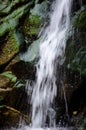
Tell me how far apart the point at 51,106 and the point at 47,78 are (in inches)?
24.2

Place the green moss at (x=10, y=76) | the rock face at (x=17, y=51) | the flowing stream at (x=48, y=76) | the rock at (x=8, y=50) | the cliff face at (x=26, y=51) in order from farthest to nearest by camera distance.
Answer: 1. the rock at (x=8, y=50)
2. the green moss at (x=10, y=76)
3. the rock face at (x=17, y=51)
4. the flowing stream at (x=48, y=76)
5. the cliff face at (x=26, y=51)

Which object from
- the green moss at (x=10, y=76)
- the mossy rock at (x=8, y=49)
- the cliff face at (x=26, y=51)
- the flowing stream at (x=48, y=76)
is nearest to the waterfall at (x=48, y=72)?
the flowing stream at (x=48, y=76)

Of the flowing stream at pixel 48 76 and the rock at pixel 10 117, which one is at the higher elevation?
the flowing stream at pixel 48 76

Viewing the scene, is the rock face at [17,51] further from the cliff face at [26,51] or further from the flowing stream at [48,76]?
the flowing stream at [48,76]

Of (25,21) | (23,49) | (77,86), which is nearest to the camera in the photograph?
(77,86)

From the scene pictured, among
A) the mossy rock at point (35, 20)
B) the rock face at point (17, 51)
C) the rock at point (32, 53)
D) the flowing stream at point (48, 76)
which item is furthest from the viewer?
the mossy rock at point (35, 20)

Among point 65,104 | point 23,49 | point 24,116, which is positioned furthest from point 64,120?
point 23,49

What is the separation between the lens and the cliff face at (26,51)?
6.90m

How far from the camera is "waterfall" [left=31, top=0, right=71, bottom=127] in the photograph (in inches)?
277

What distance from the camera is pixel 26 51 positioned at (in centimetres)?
816

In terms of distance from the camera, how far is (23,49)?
8.27m

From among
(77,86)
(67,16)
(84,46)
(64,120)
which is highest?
(67,16)

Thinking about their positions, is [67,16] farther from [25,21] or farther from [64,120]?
[64,120]

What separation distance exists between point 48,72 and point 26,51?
3.47ft
